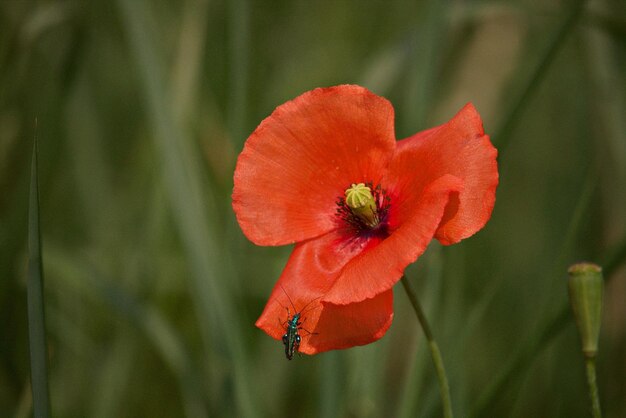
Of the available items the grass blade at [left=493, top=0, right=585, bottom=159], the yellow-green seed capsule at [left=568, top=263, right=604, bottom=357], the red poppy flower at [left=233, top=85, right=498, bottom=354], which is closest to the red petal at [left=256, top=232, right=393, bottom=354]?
the red poppy flower at [left=233, top=85, right=498, bottom=354]

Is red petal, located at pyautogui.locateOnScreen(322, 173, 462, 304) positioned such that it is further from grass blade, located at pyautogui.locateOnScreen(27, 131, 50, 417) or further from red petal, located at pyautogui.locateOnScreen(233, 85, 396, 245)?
grass blade, located at pyautogui.locateOnScreen(27, 131, 50, 417)

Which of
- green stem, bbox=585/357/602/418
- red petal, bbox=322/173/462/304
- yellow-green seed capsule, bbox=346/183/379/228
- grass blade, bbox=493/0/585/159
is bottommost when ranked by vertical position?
green stem, bbox=585/357/602/418

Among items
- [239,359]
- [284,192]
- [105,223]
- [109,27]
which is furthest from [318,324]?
[109,27]

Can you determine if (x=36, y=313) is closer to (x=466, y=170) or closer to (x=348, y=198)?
(x=348, y=198)

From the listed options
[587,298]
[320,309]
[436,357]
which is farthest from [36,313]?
[587,298]

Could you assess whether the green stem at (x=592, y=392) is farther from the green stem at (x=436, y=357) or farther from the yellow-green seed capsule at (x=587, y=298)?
the green stem at (x=436, y=357)

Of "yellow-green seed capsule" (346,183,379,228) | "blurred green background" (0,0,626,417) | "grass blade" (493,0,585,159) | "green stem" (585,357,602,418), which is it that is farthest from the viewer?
"blurred green background" (0,0,626,417)
